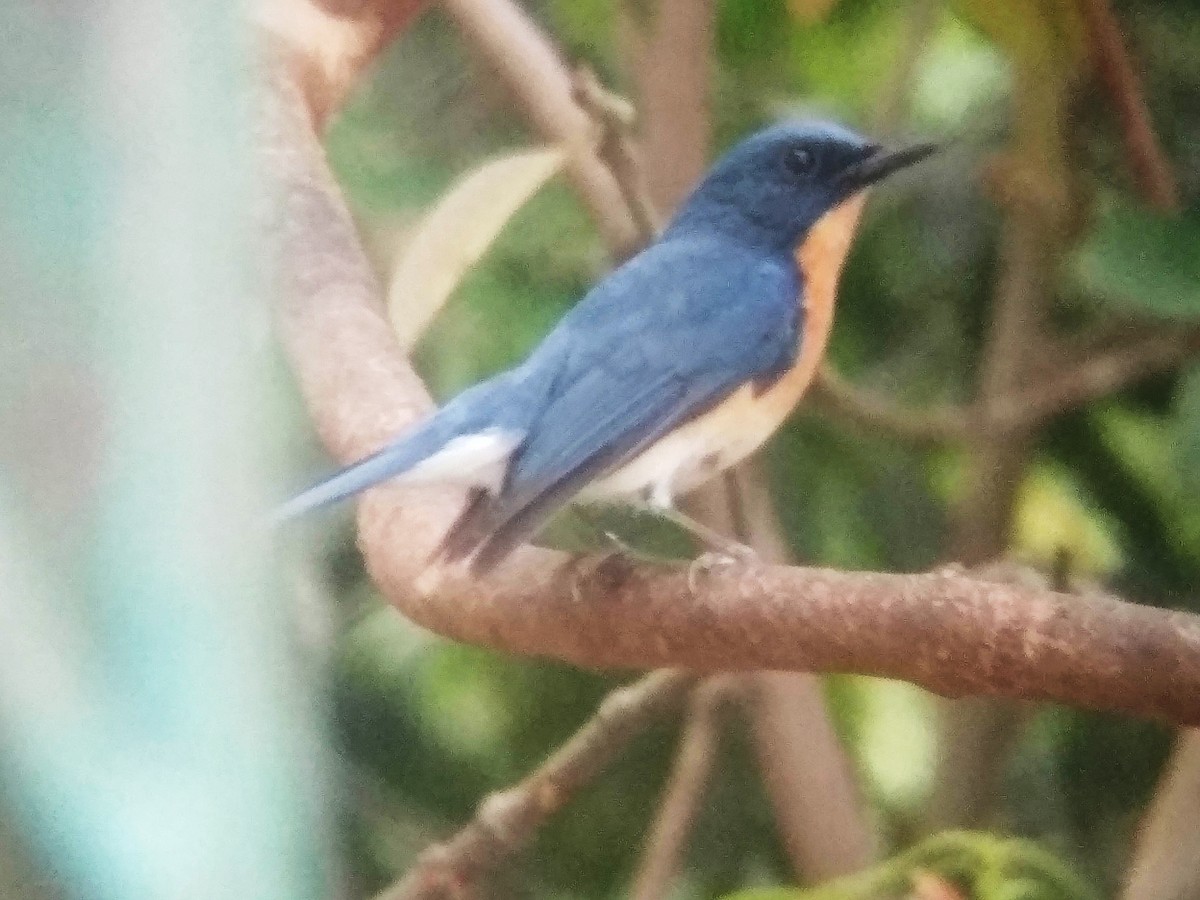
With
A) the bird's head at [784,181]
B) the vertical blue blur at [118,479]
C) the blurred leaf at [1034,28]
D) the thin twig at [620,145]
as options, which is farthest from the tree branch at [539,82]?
the vertical blue blur at [118,479]

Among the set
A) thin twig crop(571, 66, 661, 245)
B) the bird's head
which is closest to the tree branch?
thin twig crop(571, 66, 661, 245)

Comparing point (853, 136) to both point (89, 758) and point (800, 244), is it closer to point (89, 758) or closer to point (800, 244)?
point (800, 244)

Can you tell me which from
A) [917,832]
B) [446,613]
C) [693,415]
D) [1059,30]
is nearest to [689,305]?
[693,415]

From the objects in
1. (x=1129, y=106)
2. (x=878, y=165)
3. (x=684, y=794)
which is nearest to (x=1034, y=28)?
(x=1129, y=106)

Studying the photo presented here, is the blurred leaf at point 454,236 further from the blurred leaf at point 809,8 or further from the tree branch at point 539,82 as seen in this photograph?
the blurred leaf at point 809,8

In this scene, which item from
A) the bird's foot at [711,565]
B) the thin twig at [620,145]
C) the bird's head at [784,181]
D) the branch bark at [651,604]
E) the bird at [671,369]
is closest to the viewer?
the branch bark at [651,604]

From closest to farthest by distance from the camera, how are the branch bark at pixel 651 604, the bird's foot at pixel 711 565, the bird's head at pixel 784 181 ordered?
the branch bark at pixel 651 604 < the bird's foot at pixel 711 565 < the bird's head at pixel 784 181
